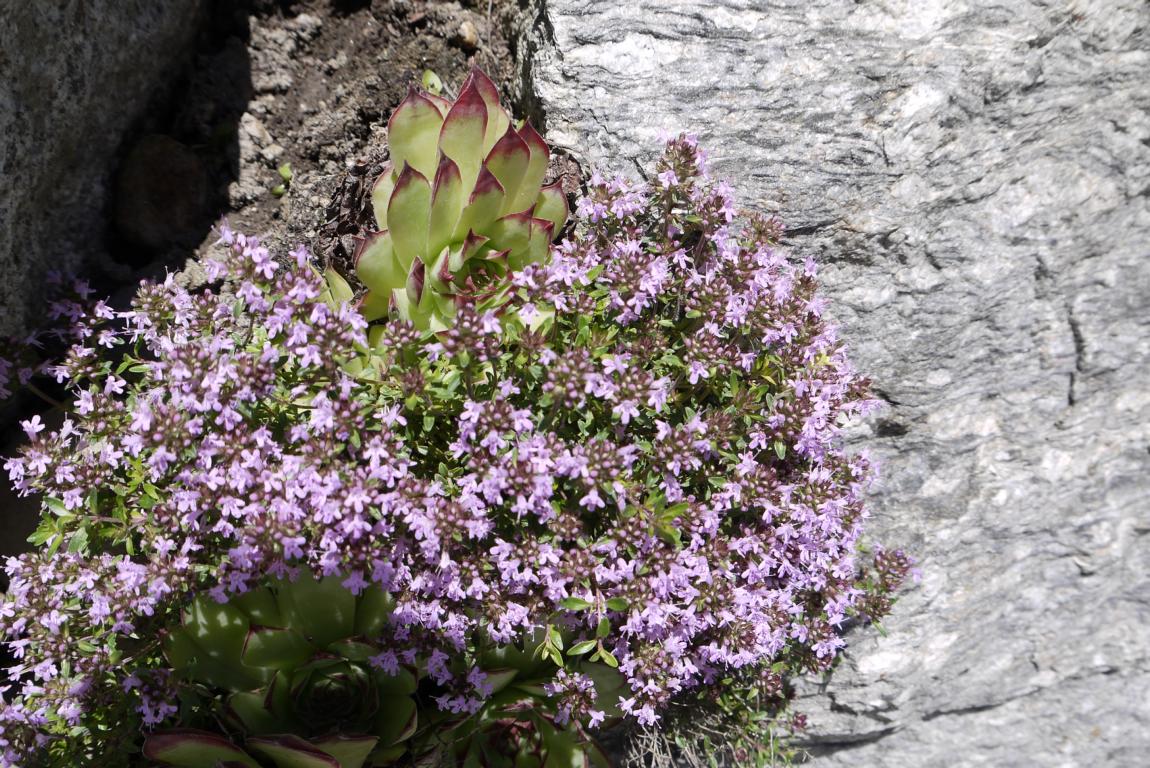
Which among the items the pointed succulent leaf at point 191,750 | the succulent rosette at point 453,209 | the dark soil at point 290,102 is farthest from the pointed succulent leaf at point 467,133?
the pointed succulent leaf at point 191,750

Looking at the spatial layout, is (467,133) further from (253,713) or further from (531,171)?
(253,713)

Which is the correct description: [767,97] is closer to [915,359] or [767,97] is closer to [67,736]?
[915,359]

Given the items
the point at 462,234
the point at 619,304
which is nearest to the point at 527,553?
the point at 619,304

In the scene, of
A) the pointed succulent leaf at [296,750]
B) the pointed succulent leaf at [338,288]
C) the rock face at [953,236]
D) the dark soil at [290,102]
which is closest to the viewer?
the pointed succulent leaf at [296,750]

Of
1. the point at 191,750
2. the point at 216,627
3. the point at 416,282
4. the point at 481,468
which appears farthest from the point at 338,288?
the point at 191,750

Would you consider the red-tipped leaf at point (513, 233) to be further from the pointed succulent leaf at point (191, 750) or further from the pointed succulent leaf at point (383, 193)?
the pointed succulent leaf at point (191, 750)

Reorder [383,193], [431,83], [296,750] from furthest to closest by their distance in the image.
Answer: [431,83] < [383,193] < [296,750]
